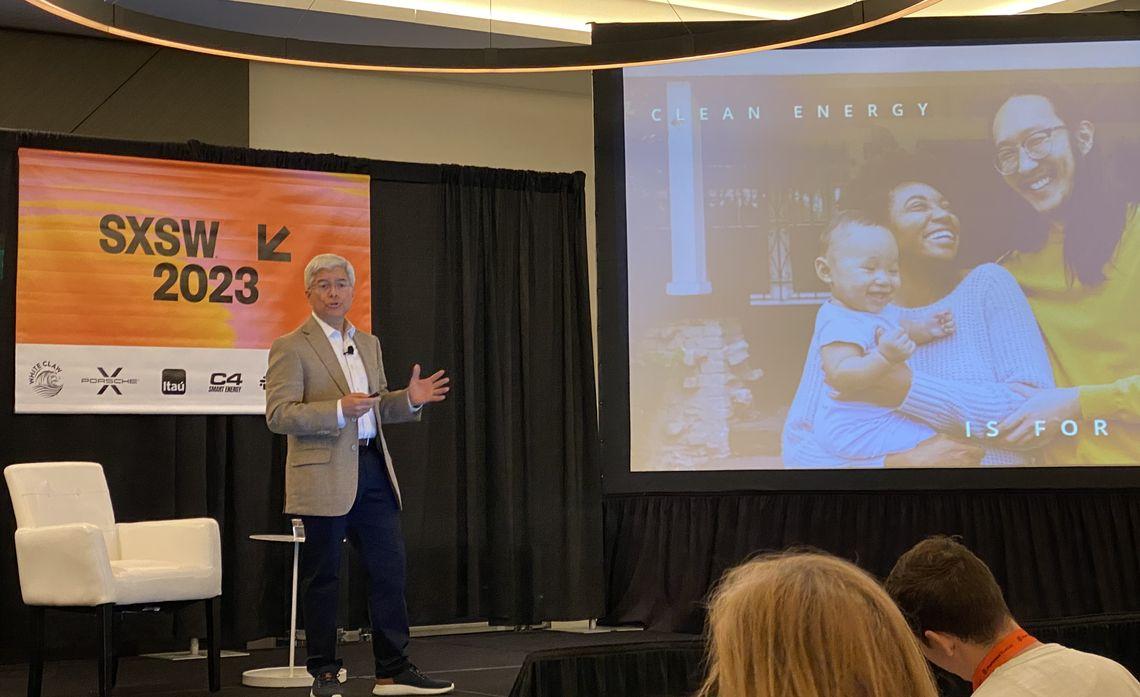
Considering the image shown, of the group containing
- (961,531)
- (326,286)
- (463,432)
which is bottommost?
(961,531)

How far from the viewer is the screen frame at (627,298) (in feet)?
17.6

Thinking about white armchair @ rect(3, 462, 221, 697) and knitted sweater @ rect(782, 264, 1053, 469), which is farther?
knitted sweater @ rect(782, 264, 1053, 469)

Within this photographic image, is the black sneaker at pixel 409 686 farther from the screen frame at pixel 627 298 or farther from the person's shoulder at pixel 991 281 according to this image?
the person's shoulder at pixel 991 281

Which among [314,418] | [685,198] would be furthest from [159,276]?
[685,198]

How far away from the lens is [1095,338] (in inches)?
213

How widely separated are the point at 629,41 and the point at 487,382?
256 cm

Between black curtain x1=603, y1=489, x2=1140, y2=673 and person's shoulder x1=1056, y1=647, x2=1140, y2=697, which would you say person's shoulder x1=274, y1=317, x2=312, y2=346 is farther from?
person's shoulder x1=1056, y1=647, x2=1140, y2=697

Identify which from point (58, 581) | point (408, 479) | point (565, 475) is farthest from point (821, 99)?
point (58, 581)

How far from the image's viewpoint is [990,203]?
550 cm

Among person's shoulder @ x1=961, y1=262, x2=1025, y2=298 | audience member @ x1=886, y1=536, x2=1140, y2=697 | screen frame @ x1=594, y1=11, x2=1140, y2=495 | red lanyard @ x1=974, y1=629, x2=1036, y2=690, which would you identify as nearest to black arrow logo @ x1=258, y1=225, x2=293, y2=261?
screen frame @ x1=594, y1=11, x2=1140, y2=495

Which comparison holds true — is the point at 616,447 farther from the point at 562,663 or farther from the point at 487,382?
the point at 562,663

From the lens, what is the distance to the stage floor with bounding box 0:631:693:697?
4.35 m

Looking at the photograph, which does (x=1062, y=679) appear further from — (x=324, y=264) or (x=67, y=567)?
(x=67, y=567)

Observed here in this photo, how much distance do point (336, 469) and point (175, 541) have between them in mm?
908
